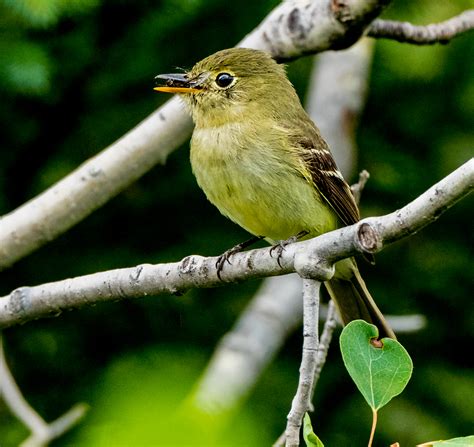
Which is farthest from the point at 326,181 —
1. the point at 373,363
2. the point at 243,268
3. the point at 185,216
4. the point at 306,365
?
the point at 373,363

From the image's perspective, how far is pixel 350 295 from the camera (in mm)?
4035

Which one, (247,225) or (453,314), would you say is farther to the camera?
(453,314)

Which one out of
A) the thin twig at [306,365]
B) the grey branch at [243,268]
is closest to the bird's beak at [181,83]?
the grey branch at [243,268]

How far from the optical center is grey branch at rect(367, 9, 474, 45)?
13.1ft

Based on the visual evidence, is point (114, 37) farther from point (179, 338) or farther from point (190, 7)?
point (179, 338)

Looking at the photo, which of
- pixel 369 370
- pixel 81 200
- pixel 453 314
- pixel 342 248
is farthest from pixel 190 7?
pixel 369 370

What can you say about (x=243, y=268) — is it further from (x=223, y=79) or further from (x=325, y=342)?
(x=223, y=79)

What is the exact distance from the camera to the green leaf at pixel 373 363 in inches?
80.1

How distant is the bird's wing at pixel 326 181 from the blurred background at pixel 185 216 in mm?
1208

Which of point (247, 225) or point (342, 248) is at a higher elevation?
point (342, 248)

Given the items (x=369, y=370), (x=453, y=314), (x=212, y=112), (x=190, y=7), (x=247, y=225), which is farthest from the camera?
(x=453, y=314)

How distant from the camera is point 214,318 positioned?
5.08m

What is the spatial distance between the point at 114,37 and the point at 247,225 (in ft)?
5.66

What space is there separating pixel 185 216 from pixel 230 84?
47.4 inches
